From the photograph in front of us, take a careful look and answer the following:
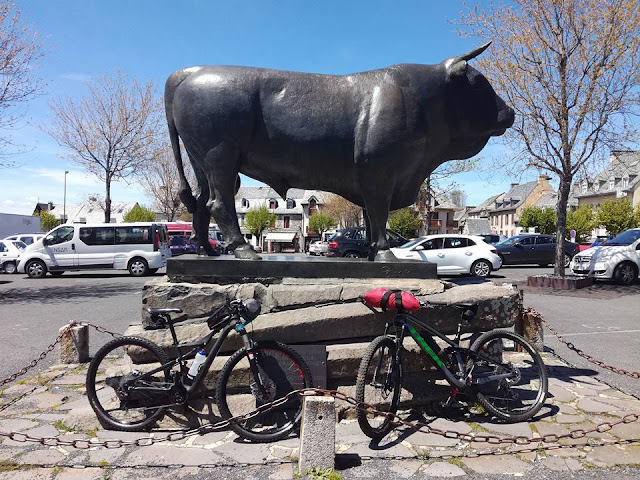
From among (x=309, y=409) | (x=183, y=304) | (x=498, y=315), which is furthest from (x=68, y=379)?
(x=498, y=315)

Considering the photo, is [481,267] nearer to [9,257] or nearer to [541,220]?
[9,257]

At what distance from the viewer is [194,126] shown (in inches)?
164

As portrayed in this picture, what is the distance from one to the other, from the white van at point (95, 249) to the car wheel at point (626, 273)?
48.5 feet

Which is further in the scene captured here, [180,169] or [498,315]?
[180,169]

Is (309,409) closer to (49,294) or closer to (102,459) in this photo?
(102,459)

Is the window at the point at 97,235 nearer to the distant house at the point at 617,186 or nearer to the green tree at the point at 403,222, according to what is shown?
the green tree at the point at 403,222

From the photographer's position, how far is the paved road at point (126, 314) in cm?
613

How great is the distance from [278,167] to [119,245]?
14.1 metres

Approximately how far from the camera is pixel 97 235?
16.7 metres

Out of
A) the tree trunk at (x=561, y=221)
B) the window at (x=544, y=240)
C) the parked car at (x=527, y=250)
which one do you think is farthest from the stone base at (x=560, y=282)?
the window at (x=544, y=240)

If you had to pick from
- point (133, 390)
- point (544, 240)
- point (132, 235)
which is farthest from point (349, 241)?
point (133, 390)

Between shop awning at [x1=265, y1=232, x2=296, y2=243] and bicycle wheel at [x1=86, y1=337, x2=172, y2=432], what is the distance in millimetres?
48729

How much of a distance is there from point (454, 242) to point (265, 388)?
12508mm

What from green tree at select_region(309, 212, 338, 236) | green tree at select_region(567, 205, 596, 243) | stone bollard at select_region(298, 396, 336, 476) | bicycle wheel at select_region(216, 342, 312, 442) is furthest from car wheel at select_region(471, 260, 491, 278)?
green tree at select_region(309, 212, 338, 236)
